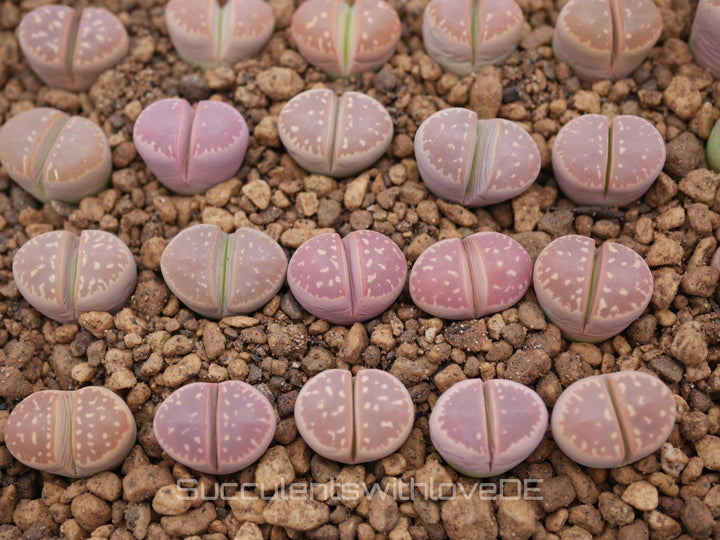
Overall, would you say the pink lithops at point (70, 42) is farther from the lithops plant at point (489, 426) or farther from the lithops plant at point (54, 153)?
the lithops plant at point (489, 426)

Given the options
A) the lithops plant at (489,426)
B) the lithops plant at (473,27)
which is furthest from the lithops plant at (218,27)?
the lithops plant at (489,426)

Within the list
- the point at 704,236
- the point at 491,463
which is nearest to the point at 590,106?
the point at 704,236

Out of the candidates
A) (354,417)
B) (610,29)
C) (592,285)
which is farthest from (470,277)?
(610,29)

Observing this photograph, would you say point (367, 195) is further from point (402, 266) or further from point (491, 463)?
point (491, 463)

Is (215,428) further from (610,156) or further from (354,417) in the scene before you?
(610,156)

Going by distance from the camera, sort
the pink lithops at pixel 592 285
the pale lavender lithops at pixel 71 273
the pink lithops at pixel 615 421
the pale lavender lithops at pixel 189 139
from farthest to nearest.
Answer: the pale lavender lithops at pixel 189 139 → the pale lavender lithops at pixel 71 273 → the pink lithops at pixel 592 285 → the pink lithops at pixel 615 421

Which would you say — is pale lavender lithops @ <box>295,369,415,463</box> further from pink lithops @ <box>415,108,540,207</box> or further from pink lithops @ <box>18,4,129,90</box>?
pink lithops @ <box>18,4,129,90</box>

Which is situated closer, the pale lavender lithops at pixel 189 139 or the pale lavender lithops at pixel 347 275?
the pale lavender lithops at pixel 347 275
